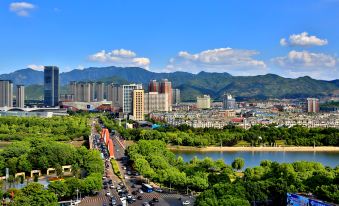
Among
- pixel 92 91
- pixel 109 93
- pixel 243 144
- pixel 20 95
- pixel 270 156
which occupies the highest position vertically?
pixel 92 91

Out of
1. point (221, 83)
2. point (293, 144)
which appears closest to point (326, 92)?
point (221, 83)

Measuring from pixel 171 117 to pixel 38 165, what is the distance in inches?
1064

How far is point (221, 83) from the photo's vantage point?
485 feet

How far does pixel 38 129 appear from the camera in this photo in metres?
32.7

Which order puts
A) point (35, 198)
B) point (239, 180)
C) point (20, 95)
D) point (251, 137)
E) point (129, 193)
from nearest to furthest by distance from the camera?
point (35, 198)
point (239, 180)
point (129, 193)
point (251, 137)
point (20, 95)

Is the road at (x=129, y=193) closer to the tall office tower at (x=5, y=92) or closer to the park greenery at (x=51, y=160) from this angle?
the park greenery at (x=51, y=160)

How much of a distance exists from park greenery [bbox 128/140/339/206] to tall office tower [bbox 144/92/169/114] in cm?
3570

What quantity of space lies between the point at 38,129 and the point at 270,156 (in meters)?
16.4

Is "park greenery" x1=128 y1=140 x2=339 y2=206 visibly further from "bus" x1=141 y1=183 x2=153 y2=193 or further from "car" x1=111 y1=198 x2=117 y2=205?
Answer: "car" x1=111 y1=198 x2=117 y2=205

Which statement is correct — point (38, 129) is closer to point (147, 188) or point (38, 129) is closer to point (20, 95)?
point (147, 188)

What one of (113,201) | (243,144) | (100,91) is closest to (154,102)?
(100,91)

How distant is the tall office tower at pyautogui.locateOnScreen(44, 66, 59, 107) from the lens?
6819 cm

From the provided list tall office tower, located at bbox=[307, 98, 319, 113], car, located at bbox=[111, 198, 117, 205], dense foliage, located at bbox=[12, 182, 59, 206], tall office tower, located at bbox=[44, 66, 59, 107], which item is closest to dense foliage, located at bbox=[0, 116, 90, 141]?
car, located at bbox=[111, 198, 117, 205]

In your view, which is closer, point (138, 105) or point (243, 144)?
point (243, 144)
